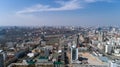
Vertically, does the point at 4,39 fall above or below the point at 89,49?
above

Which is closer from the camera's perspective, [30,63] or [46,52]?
[30,63]

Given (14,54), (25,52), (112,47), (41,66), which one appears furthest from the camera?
(112,47)

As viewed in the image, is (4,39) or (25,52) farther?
(4,39)

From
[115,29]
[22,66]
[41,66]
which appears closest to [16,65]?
[22,66]

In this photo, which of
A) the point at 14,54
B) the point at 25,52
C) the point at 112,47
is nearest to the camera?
the point at 14,54

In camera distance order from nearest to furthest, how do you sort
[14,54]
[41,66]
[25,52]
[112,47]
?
[41,66]
[14,54]
[25,52]
[112,47]

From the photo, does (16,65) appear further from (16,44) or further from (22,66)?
(16,44)

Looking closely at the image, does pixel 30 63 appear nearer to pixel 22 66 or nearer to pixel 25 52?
pixel 22 66

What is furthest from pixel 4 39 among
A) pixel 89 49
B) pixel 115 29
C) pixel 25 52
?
pixel 115 29
